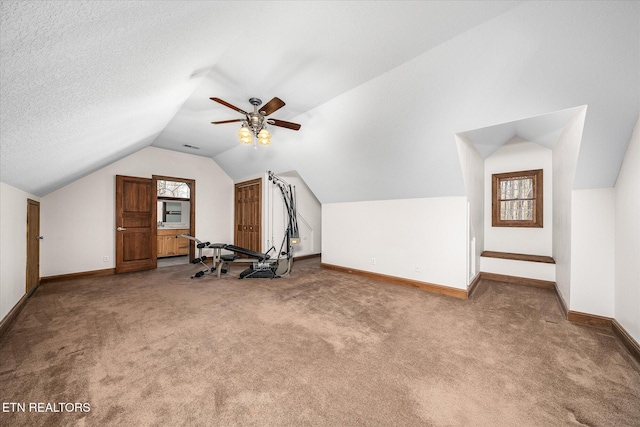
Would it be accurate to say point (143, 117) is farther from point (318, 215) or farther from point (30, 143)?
point (318, 215)

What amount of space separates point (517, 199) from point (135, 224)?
327 inches

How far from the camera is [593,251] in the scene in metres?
2.59

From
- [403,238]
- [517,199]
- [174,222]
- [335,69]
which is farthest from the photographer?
[174,222]

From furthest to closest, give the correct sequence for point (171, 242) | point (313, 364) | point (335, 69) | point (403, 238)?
point (171, 242) < point (403, 238) < point (335, 69) < point (313, 364)

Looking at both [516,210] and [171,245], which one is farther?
[171,245]

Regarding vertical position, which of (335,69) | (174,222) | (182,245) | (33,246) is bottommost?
(182,245)

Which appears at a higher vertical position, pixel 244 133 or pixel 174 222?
pixel 244 133

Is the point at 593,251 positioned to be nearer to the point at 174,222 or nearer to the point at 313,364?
the point at 313,364

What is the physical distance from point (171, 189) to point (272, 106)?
21.5ft

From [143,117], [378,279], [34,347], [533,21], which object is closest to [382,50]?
[533,21]

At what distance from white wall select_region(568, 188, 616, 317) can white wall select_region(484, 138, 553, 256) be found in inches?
85.1

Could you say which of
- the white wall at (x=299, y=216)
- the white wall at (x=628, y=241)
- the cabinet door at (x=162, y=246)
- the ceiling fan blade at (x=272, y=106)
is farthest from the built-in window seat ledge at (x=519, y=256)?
the cabinet door at (x=162, y=246)

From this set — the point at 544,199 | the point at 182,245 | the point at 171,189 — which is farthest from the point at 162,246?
the point at 544,199

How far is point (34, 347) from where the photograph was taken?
2119 mm
